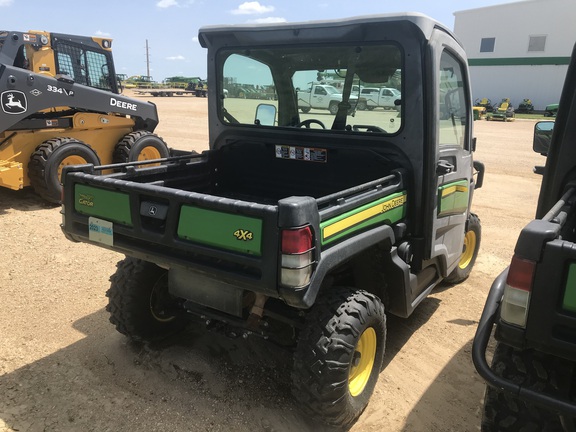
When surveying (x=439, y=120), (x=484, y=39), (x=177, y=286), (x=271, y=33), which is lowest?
(x=177, y=286)

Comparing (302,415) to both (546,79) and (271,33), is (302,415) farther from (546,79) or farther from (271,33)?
(546,79)

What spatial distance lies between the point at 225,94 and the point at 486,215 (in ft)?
17.7

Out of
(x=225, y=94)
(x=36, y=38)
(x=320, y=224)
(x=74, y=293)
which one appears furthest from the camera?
(x=36, y=38)

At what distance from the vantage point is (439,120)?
3.34m

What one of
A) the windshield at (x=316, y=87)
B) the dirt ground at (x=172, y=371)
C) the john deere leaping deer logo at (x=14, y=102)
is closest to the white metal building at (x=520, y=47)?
the john deere leaping deer logo at (x=14, y=102)

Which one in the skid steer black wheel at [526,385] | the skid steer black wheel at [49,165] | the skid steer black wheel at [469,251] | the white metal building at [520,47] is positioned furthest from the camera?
the white metal building at [520,47]

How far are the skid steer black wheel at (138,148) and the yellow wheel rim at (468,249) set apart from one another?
5684 millimetres

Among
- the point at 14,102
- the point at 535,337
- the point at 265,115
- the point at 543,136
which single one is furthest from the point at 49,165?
the point at 535,337

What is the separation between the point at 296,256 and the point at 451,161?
2.07 metres

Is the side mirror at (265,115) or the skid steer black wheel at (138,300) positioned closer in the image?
the skid steer black wheel at (138,300)

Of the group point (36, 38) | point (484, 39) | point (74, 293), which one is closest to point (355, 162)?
point (74, 293)

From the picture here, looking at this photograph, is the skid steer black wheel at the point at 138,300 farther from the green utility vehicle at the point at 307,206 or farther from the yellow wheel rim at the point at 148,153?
the yellow wheel rim at the point at 148,153

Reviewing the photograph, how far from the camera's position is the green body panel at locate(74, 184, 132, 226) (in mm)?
2771

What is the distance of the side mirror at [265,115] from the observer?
3.91 m
